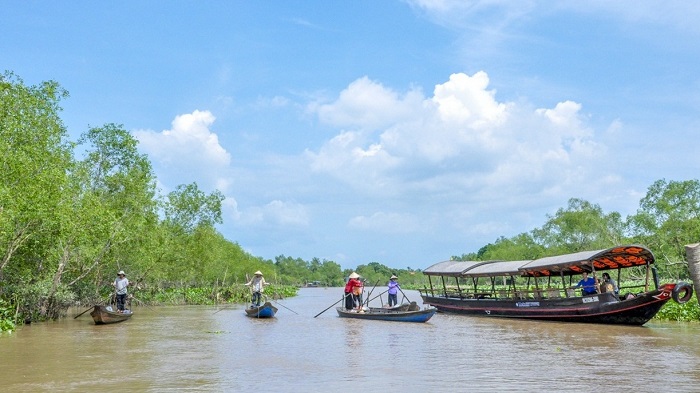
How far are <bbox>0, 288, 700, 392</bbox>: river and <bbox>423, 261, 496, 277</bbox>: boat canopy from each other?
637 centimetres

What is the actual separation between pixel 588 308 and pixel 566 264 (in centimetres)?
166

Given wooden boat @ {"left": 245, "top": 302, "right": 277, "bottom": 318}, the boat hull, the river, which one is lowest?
the river

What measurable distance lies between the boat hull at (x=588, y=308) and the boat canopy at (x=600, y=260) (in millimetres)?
1208

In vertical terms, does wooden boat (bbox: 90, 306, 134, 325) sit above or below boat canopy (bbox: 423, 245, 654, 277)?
below

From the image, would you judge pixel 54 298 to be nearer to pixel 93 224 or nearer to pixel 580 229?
pixel 93 224

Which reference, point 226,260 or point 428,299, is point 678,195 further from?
point 226,260

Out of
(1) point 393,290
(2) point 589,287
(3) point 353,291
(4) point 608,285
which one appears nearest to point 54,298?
(3) point 353,291

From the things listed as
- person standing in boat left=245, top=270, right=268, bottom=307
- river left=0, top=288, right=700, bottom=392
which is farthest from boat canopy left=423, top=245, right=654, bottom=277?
person standing in boat left=245, top=270, right=268, bottom=307

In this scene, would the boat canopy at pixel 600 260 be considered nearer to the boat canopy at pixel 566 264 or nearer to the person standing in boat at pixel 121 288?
the boat canopy at pixel 566 264

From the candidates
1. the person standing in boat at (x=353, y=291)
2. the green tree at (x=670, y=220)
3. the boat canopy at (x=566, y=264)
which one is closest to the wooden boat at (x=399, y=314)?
the person standing in boat at (x=353, y=291)

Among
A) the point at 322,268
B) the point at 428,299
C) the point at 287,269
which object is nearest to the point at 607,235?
the point at 428,299

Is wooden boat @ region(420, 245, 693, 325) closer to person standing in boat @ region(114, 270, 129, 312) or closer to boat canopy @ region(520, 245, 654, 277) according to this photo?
boat canopy @ region(520, 245, 654, 277)

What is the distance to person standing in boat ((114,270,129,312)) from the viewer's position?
2391 cm

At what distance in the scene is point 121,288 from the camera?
2402 cm
